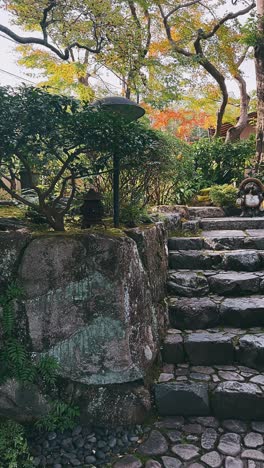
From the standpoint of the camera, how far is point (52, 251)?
2.15 meters

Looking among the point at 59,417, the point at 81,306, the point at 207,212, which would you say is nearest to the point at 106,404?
the point at 59,417

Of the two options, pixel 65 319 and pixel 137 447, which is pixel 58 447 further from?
pixel 65 319

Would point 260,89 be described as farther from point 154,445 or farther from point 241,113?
point 154,445

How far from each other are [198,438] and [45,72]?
8406 millimetres

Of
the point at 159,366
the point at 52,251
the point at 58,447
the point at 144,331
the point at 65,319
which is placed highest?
the point at 52,251

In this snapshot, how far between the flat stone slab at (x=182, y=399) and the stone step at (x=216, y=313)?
64 centimetres

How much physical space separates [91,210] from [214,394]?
5.22 feet

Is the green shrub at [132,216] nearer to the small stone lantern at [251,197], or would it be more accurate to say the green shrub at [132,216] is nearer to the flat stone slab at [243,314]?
the flat stone slab at [243,314]

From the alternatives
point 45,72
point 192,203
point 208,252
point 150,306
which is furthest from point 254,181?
point 45,72

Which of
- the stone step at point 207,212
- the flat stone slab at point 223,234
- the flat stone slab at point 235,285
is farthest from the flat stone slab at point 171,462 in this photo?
the stone step at point 207,212

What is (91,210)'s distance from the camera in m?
2.54

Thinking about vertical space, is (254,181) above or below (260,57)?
below

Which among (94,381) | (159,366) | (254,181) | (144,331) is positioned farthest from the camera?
(254,181)

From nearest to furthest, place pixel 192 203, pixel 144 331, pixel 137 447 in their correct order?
pixel 137 447 < pixel 144 331 < pixel 192 203
